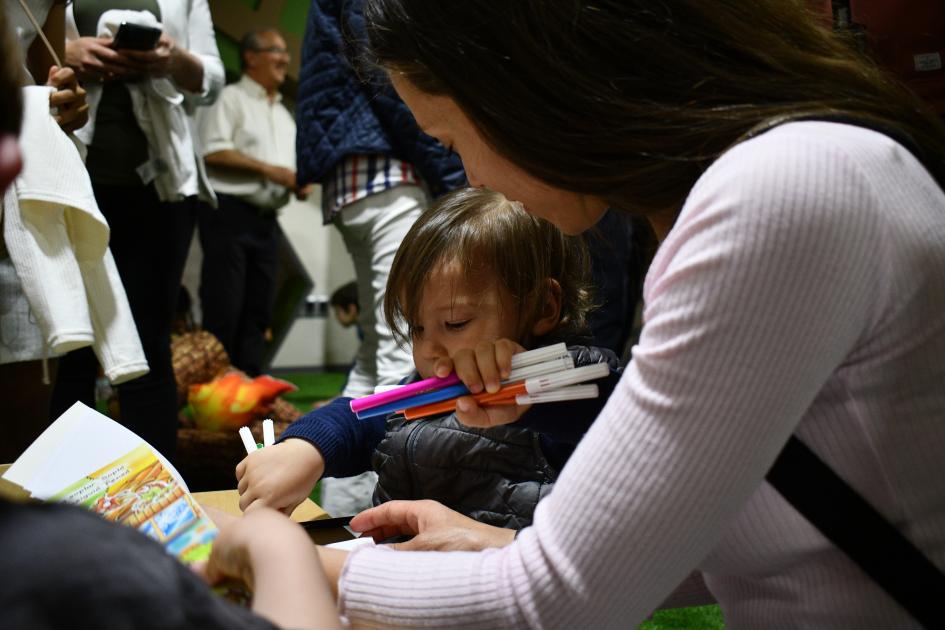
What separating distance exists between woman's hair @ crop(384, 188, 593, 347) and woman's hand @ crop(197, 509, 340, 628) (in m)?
0.64

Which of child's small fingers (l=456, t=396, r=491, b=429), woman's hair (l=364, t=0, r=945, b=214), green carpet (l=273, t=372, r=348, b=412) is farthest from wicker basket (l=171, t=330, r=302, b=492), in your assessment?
woman's hair (l=364, t=0, r=945, b=214)

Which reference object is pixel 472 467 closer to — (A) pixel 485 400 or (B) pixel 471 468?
(B) pixel 471 468

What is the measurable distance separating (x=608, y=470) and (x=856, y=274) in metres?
0.18

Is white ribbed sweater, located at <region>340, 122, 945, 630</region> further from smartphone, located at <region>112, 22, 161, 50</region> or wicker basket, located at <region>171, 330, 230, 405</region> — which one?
wicker basket, located at <region>171, 330, 230, 405</region>

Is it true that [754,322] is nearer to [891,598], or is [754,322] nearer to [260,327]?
[891,598]

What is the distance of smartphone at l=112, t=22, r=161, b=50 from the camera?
1717mm

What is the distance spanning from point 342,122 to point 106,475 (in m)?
1.20

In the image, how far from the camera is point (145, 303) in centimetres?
183

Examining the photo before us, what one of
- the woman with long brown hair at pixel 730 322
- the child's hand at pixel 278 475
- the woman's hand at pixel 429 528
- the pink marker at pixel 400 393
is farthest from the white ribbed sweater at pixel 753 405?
the child's hand at pixel 278 475

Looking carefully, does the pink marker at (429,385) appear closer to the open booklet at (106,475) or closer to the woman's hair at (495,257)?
the open booklet at (106,475)

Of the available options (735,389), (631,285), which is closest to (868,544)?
(735,389)

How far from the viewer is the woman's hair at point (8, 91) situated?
17.6 inches

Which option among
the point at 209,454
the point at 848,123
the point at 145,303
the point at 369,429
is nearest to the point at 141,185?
the point at 145,303

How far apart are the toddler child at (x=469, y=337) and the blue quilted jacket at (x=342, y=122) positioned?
0.66 meters
